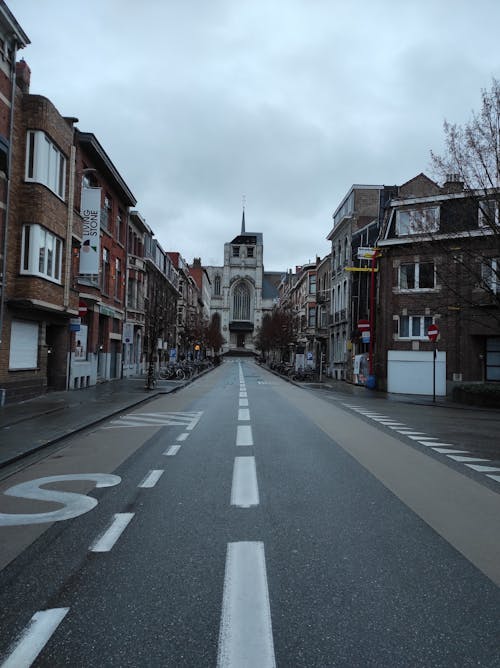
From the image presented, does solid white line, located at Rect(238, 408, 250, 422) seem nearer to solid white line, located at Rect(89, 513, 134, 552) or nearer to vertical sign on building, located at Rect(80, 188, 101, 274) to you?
solid white line, located at Rect(89, 513, 134, 552)

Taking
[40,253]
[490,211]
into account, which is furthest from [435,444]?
[40,253]

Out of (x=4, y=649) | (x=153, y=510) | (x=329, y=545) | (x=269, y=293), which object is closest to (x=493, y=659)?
(x=329, y=545)

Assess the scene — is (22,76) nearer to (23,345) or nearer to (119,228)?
(23,345)

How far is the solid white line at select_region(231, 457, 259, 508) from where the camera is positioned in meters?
6.18

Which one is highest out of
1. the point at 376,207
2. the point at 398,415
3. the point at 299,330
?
the point at 376,207

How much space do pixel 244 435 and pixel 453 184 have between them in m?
15.9

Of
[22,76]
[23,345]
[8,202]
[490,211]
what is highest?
[22,76]

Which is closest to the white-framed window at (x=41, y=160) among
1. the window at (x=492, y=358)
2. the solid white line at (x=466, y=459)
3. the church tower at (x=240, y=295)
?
the solid white line at (x=466, y=459)

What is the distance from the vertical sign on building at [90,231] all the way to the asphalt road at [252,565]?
53.7ft

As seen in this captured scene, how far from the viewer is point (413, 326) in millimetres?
31859

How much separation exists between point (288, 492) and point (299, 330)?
59474 mm


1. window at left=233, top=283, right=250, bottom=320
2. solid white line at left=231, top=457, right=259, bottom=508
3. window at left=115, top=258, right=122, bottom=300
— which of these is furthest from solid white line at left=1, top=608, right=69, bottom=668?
window at left=233, top=283, right=250, bottom=320

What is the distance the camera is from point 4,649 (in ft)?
9.95

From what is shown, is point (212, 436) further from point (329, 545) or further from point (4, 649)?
point (4, 649)
